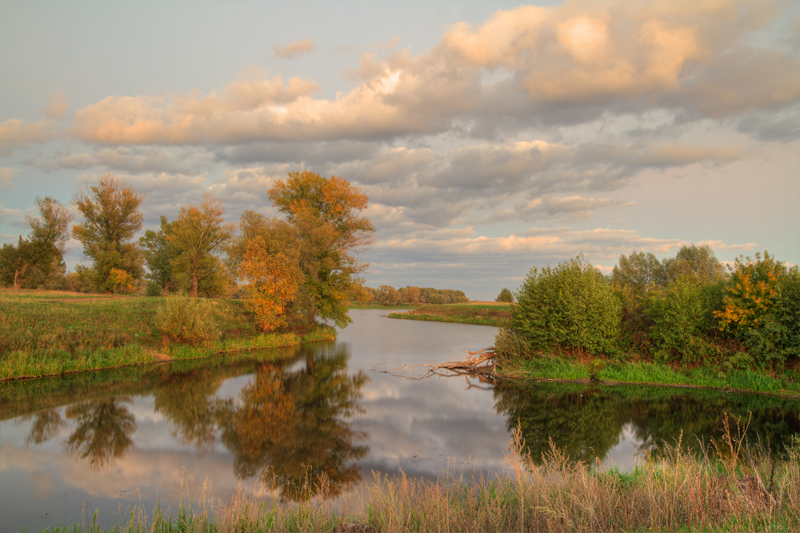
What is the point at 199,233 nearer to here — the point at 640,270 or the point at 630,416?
the point at 630,416

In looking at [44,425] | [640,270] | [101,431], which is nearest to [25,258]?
[44,425]

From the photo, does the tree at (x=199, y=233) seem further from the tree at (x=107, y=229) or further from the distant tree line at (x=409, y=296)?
the distant tree line at (x=409, y=296)

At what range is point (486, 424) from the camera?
11.3 metres

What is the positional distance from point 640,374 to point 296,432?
1335 cm

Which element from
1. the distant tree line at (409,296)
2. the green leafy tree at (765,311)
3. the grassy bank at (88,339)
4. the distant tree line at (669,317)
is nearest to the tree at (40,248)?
the grassy bank at (88,339)

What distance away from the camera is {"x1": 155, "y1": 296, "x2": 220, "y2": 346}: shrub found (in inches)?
787

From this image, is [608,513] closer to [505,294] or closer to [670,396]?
[670,396]

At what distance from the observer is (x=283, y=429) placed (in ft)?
34.3

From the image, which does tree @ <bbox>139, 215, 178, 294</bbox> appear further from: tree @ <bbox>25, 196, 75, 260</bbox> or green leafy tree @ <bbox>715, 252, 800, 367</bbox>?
green leafy tree @ <bbox>715, 252, 800, 367</bbox>

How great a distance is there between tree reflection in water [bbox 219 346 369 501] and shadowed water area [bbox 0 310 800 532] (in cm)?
5

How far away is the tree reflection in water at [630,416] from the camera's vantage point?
9.58m

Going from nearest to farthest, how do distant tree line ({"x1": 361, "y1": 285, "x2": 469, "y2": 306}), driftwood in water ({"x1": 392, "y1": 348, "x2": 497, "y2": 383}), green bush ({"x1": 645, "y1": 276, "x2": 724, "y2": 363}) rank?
green bush ({"x1": 645, "y1": 276, "x2": 724, "y2": 363})
driftwood in water ({"x1": 392, "y1": 348, "x2": 497, "y2": 383})
distant tree line ({"x1": 361, "y1": 285, "x2": 469, "y2": 306})

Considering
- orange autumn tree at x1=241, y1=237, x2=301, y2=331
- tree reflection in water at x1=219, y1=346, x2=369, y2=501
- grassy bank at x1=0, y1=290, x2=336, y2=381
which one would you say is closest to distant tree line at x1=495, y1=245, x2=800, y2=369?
tree reflection in water at x1=219, y1=346, x2=369, y2=501

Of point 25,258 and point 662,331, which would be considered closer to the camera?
point 662,331
